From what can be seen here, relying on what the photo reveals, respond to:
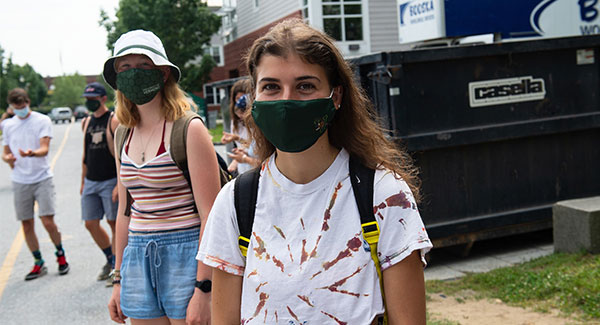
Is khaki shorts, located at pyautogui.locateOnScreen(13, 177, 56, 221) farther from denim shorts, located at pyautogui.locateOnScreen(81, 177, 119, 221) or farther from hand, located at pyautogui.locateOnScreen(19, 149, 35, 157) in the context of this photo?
denim shorts, located at pyautogui.locateOnScreen(81, 177, 119, 221)

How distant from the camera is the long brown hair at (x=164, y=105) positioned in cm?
307

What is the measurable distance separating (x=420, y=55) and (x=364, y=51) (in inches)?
607

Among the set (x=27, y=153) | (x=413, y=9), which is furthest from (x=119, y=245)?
(x=413, y=9)

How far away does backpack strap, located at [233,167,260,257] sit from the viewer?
1.93 meters

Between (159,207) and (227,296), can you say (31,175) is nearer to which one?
(159,207)

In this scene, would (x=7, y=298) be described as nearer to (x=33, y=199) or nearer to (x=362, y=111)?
(x=33, y=199)

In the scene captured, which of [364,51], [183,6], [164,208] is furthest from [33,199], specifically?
[183,6]

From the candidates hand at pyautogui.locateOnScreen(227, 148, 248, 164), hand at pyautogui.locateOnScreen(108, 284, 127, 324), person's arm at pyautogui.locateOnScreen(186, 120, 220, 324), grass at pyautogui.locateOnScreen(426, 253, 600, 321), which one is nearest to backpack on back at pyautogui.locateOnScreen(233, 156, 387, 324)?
person's arm at pyautogui.locateOnScreen(186, 120, 220, 324)

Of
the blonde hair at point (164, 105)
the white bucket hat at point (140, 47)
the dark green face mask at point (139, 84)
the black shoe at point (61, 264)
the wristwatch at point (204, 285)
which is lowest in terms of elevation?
the black shoe at point (61, 264)

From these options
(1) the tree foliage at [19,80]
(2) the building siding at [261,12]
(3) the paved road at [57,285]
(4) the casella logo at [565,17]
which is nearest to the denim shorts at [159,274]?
(3) the paved road at [57,285]

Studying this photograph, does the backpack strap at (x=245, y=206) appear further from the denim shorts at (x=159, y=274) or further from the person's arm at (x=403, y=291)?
the denim shorts at (x=159, y=274)

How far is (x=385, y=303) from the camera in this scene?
1.82m

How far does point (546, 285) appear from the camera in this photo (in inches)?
204

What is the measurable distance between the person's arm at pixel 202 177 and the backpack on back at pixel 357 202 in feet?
2.71
